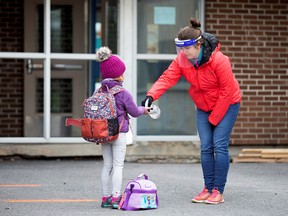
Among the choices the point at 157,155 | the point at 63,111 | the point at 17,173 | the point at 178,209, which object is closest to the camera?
the point at 178,209

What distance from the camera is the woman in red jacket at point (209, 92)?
312 inches

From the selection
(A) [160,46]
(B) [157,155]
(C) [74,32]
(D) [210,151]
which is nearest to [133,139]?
(B) [157,155]

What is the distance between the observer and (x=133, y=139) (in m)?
12.1

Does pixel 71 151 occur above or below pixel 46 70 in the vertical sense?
below

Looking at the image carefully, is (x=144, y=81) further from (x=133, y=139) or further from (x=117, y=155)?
(x=117, y=155)

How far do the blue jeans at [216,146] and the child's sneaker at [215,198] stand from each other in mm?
48

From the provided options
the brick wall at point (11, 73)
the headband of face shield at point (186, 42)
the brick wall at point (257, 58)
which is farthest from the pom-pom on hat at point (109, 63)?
the brick wall at point (11, 73)

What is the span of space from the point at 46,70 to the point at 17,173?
6.22ft

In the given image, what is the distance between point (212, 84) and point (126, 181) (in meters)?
2.35

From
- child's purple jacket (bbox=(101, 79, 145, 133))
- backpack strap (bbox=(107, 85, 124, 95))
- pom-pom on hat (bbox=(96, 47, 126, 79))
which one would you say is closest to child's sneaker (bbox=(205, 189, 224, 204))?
child's purple jacket (bbox=(101, 79, 145, 133))

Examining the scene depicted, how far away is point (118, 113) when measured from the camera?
25.5 feet

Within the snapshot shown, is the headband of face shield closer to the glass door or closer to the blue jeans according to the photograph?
the blue jeans

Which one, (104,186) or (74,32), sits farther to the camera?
(74,32)

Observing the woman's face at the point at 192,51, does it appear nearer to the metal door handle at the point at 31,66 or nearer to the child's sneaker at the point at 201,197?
the child's sneaker at the point at 201,197
